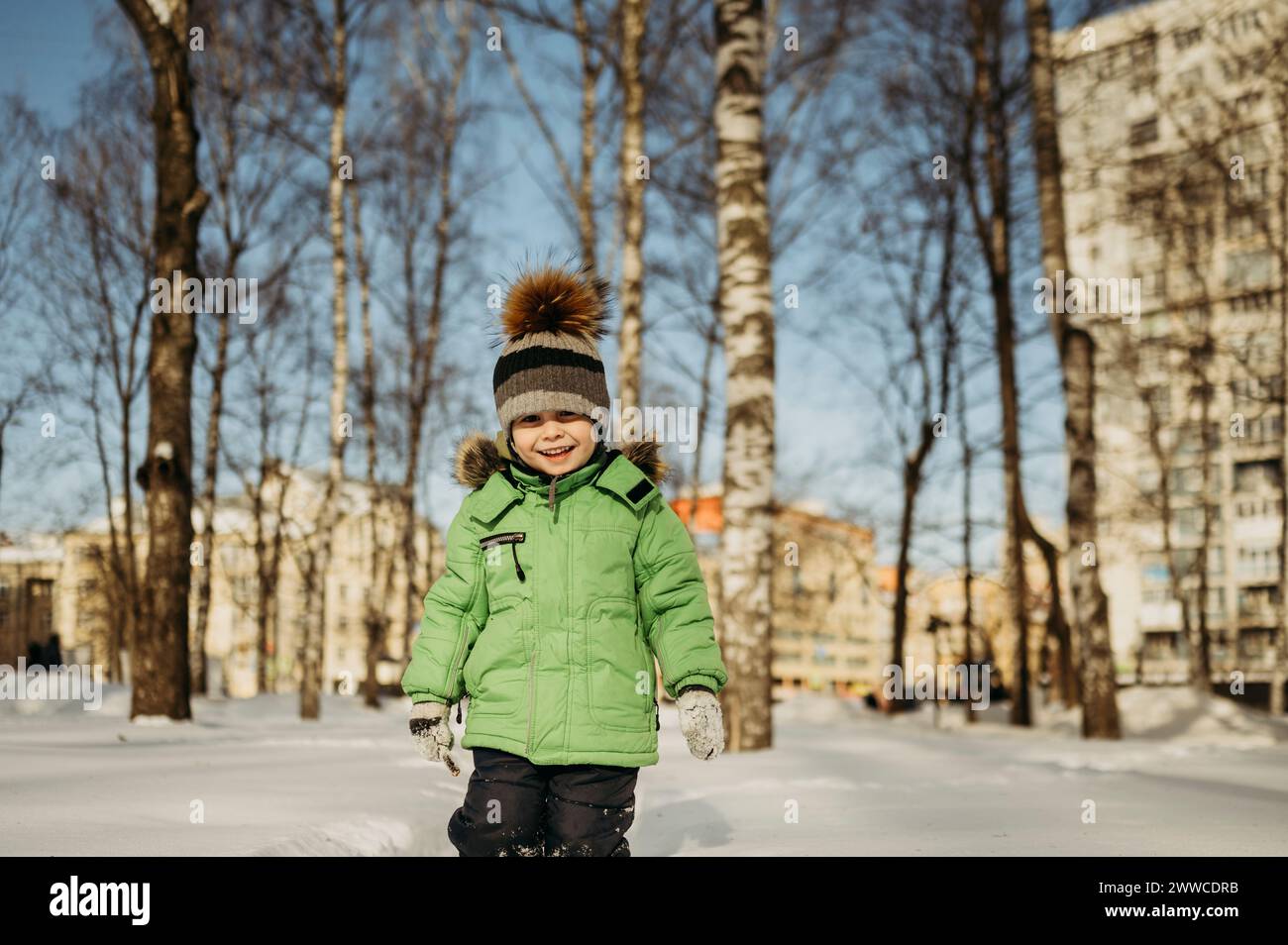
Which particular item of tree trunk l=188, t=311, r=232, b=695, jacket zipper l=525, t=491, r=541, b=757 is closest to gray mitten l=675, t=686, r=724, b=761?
jacket zipper l=525, t=491, r=541, b=757

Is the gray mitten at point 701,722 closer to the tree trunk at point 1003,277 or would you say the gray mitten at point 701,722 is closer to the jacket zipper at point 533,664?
the jacket zipper at point 533,664

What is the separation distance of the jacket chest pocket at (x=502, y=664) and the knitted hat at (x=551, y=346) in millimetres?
596

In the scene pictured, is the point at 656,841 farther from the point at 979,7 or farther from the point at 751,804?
the point at 979,7

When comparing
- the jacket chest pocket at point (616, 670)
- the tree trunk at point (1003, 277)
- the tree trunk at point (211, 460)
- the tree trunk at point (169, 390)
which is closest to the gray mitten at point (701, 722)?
the jacket chest pocket at point (616, 670)

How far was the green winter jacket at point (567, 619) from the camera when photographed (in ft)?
8.64

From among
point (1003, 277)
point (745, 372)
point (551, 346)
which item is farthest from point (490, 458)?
point (1003, 277)

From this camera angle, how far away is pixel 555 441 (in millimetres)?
2912

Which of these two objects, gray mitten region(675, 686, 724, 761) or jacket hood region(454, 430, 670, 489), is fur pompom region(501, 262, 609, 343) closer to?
jacket hood region(454, 430, 670, 489)

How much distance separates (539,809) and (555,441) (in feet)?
3.26

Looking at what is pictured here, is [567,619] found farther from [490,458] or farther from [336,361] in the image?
[336,361]

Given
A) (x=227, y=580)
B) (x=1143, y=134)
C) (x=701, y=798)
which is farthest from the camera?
(x=227, y=580)

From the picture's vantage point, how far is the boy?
262 centimetres

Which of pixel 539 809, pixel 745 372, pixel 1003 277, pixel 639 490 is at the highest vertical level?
pixel 1003 277
